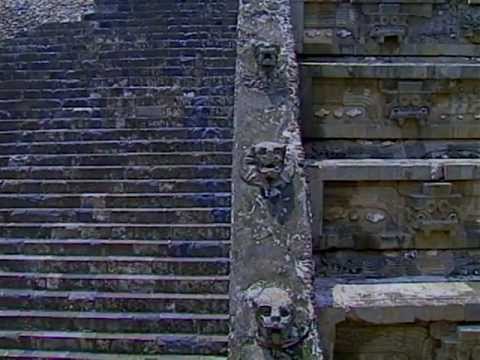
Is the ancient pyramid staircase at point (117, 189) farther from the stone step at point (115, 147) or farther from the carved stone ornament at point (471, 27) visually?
the carved stone ornament at point (471, 27)

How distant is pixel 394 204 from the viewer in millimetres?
6262

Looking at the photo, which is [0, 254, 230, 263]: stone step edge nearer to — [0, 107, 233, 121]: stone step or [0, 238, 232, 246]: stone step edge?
[0, 238, 232, 246]: stone step edge

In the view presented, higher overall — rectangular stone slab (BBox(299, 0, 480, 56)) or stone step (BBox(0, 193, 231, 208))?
rectangular stone slab (BBox(299, 0, 480, 56))

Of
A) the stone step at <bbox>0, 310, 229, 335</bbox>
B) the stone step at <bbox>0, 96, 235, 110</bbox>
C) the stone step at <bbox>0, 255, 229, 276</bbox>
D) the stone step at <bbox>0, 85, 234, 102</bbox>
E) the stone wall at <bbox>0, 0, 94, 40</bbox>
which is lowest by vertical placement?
the stone step at <bbox>0, 310, 229, 335</bbox>

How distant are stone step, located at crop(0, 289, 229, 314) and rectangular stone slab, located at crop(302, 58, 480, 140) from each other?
2891 mm

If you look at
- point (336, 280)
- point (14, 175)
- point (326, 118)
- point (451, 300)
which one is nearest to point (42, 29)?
point (14, 175)

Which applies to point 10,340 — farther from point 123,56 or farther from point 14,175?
point 123,56

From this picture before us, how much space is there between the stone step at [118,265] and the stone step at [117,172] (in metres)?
1.07

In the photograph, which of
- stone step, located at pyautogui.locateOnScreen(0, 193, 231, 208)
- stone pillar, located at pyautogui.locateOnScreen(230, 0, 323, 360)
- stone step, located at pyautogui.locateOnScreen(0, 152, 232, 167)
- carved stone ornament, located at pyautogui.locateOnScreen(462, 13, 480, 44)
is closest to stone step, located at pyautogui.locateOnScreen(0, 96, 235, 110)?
stone step, located at pyautogui.locateOnScreen(0, 152, 232, 167)

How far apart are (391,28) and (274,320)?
490 cm

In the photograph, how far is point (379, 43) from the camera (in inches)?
313

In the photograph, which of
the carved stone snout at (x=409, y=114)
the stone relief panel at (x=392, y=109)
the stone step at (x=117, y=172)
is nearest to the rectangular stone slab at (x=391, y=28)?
the stone relief panel at (x=392, y=109)

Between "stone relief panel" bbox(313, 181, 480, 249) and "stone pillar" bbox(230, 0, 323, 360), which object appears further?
"stone relief panel" bbox(313, 181, 480, 249)

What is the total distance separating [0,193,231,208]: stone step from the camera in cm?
600
